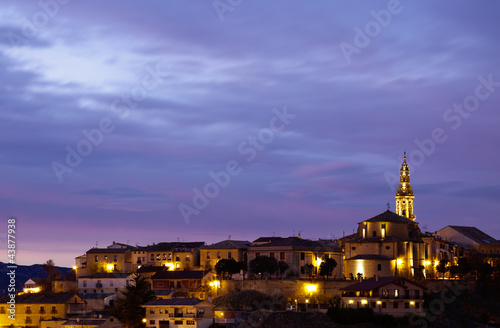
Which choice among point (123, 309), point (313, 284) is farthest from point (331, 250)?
point (123, 309)

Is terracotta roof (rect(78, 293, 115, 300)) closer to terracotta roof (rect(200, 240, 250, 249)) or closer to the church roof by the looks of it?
terracotta roof (rect(200, 240, 250, 249))

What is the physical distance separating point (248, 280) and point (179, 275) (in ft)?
40.4

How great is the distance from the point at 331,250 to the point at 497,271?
74.6 ft

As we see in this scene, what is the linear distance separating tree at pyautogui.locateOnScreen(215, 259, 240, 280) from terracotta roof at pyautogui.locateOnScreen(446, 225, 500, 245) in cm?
→ 5298

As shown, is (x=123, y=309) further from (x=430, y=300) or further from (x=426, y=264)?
(x=426, y=264)

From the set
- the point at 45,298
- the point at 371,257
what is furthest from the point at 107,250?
the point at 371,257

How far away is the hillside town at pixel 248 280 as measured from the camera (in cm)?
8406

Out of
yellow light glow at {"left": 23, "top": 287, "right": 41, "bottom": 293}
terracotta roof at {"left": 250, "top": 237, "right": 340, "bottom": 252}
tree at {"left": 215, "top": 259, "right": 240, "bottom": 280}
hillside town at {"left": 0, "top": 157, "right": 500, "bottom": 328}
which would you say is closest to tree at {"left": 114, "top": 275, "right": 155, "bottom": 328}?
hillside town at {"left": 0, "top": 157, "right": 500, "bottom": 328}

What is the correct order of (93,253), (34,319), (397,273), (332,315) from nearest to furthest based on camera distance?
(332,315), (34,319), (397,273), (93,253)

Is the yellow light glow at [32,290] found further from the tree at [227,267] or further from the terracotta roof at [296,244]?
the terracotta roof at [296,244]

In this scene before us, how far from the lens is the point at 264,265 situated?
96438 mm

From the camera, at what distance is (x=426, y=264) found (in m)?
105

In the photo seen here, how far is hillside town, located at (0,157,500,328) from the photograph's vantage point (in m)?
84.1

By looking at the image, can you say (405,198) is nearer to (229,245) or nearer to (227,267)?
(229,245)
